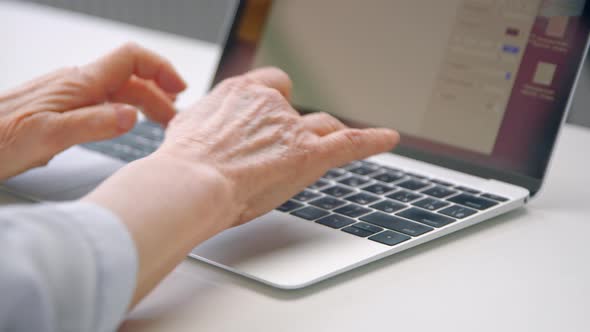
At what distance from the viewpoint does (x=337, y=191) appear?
0.69 metres

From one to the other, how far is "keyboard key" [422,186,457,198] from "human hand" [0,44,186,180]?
31 centimetres

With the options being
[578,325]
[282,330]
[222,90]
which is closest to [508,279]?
[578,325]

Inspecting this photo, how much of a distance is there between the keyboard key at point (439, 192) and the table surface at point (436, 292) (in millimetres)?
50

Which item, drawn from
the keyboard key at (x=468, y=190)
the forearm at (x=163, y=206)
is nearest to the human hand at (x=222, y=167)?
the forearm at (x=163, y=206)

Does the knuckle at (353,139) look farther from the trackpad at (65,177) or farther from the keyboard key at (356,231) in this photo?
the trackpad at (65,177)

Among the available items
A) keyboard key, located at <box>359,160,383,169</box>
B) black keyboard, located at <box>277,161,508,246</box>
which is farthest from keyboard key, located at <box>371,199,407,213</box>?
keyboard key, located at <box>359,160,383,169</box>

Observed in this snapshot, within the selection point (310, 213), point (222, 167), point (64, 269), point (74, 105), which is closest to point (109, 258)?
point (64, 269)

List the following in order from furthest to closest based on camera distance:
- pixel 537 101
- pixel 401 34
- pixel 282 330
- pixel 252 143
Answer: pixel 401 34 < pixel 537 101 < pixel 252 143 < pixel 282 330

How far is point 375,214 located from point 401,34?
0.92 ft

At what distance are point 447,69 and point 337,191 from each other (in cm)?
20

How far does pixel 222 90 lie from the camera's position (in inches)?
25.5

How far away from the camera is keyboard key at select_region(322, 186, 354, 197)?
681 mm

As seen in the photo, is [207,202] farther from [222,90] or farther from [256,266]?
[222,90]

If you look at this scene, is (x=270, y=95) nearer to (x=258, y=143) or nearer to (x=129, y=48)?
(x=258, y=143)
